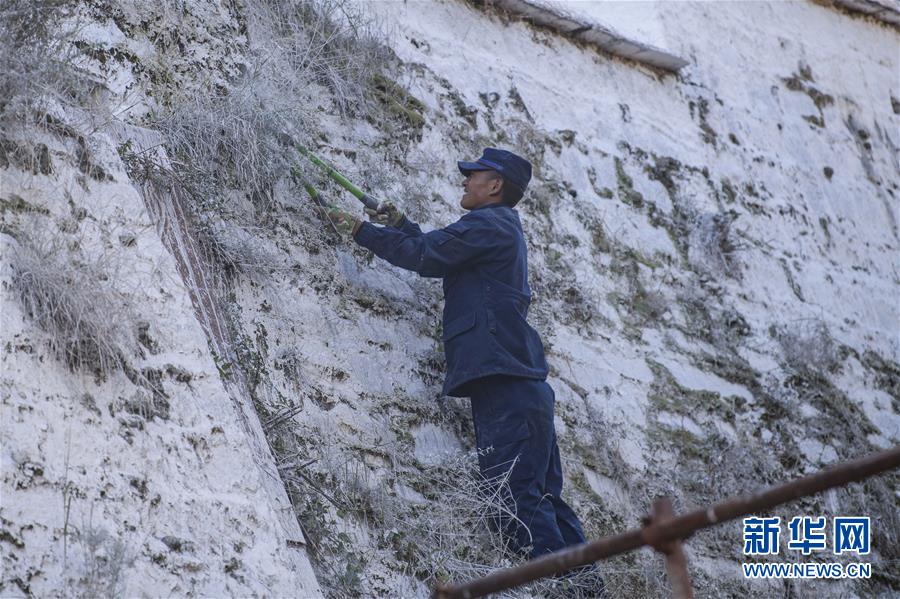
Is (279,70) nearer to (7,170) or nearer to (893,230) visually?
(7,170)

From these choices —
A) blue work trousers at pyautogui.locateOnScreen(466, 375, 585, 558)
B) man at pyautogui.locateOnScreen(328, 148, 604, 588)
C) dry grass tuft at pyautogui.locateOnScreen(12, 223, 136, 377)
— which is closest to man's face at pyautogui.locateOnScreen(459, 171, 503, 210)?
man at pyautogui.locateOnScreen(328, 148, 604, 588)

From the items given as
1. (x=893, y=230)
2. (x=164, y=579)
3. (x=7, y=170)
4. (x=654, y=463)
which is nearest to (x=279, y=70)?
(x=7, y=170)

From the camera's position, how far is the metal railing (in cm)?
260

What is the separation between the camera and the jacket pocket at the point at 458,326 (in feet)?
16.5

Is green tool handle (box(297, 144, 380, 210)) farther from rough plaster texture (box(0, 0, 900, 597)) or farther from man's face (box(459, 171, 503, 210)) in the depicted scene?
man's face (box(459, 171, 503, 210))

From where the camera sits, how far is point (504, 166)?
5.55 m

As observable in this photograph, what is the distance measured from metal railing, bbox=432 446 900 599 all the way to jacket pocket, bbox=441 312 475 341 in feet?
6.88

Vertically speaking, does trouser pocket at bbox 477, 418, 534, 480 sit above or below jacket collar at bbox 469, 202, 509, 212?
below

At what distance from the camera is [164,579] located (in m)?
3.34

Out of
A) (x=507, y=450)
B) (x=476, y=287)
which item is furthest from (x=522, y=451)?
(x=476, y=287)

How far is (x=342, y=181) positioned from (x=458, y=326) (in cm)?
80

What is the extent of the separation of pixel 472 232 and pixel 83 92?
159cm

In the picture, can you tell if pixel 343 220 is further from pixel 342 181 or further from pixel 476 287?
pixel 476 287

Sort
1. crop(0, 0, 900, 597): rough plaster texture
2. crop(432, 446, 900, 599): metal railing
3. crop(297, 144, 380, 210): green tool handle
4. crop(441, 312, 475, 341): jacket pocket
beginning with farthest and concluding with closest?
crop(297, 144, 380, 210): green tool handle → crop(441, 312, 475, 341): jacket pocket → crop(0, 0, 900, 597): rough plaster texture → crop(432, 446, 900, 599): metal railing
